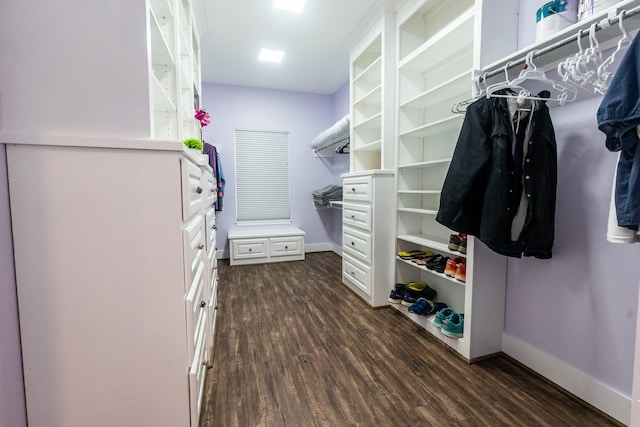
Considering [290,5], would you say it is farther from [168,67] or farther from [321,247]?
[321,247]

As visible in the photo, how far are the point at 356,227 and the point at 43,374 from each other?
7.33 ft

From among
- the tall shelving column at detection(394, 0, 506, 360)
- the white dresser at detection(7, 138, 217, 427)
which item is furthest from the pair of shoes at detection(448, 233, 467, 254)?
the white dresser at detection(7, 138, 217, 427)

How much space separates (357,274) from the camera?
8.92 ft

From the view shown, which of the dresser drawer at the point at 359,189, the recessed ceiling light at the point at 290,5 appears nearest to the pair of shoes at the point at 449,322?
the dresser drawer at the point at 359,189

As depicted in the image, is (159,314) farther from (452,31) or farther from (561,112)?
(452,31)

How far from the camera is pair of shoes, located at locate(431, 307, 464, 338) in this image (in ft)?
5.85

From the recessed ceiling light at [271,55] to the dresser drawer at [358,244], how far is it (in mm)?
2135

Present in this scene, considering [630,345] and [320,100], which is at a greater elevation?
[320,100]

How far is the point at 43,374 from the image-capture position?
907mm

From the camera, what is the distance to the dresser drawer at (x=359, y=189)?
2.46m

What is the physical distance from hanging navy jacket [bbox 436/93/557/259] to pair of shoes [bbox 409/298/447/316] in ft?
2.56

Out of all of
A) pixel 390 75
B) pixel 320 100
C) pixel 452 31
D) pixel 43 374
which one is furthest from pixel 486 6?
pixel 320 100

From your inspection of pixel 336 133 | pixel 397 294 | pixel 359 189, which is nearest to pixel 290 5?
pixel 336 133

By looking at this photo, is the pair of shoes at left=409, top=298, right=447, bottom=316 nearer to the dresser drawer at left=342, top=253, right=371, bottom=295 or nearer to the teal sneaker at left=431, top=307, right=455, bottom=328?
the teal sneaker at left=431, top=307, right=455, bottom=328
